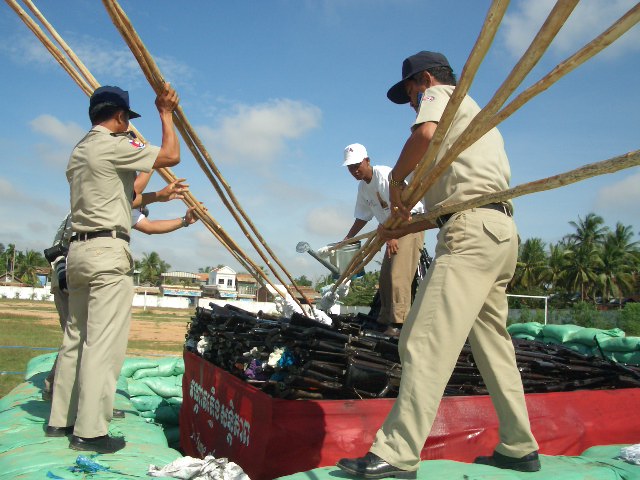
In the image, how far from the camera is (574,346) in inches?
195

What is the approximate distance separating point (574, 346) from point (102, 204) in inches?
166

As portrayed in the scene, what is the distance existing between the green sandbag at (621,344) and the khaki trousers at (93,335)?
148 inches


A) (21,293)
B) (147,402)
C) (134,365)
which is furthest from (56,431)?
(21,293)

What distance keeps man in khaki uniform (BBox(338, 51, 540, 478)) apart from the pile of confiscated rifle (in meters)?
0.44

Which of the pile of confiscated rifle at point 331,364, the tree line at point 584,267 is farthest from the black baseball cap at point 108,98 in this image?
the tree line at point 584,267

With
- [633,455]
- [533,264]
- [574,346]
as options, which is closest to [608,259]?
[533,264]

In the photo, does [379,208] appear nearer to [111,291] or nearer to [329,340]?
[329,340]

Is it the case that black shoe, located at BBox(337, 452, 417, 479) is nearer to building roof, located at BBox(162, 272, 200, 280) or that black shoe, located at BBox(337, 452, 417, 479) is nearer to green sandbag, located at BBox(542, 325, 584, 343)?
green sandbag, located at BBox(542, 325, 584, 343)

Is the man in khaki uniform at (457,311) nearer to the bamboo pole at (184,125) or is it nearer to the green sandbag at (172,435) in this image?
the bamboo pole at (184,125)

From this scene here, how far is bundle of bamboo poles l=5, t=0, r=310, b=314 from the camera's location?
2.15 metres

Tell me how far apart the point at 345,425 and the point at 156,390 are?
2.73 metres

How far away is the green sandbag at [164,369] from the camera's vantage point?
15.0ft

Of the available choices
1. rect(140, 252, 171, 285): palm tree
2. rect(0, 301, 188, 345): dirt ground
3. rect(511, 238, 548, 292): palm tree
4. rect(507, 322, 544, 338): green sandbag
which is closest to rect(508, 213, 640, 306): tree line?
rect(511, 238, 548, 292): palm tree

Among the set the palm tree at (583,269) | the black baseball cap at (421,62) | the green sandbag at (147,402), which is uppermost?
the palm tree at (583,269)
